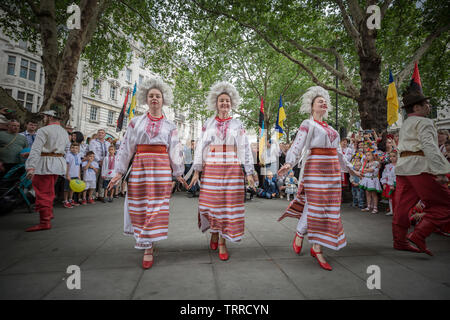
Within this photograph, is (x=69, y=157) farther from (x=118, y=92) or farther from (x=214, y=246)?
(x=118, y=92)

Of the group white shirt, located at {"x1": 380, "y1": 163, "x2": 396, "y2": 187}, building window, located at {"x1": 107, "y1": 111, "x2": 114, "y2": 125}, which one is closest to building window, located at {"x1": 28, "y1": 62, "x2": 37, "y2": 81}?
building window, located at {"x1": 107, "y1": 111, "x2": 114, "y2": 125}

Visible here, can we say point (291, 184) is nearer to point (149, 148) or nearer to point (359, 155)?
point (359, 155)

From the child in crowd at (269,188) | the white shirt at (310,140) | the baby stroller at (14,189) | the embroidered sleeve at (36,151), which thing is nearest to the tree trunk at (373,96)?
the child in crowd at (269,188)

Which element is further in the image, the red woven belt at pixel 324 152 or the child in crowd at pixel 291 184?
the child in crowd at pixel 291 184

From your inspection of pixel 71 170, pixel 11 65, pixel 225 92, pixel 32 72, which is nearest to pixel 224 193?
pixel 225 92

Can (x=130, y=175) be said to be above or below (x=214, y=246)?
above

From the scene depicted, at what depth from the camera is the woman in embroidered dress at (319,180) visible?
293 cm

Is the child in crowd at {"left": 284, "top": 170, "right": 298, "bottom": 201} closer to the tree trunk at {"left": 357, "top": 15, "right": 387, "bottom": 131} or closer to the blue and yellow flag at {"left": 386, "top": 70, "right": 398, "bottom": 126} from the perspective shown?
the tree trunk at {"left": 357, "top": 15, "right": 387, "bottom": 131}

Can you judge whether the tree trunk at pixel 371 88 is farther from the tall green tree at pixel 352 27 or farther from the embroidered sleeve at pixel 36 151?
the embroidered sleeve at pixel 36 151

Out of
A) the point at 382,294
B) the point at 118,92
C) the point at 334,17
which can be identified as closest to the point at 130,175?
the point at 382,294

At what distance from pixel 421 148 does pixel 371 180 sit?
4148 mm

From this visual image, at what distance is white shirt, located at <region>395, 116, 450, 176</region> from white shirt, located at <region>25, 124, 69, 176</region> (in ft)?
19.9

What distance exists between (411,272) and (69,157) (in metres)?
8.43

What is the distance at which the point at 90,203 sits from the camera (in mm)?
7969
